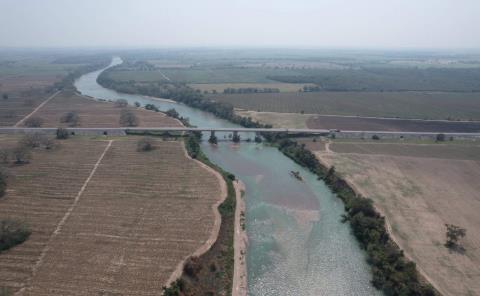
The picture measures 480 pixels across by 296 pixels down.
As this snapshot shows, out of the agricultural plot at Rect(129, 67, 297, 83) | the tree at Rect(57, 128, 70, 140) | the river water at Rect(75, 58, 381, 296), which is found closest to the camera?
the river water at Rect(75, 58, 381, 296)

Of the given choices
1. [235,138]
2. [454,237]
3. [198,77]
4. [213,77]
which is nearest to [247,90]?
[213,77]

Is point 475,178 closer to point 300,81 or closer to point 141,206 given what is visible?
point 141,206

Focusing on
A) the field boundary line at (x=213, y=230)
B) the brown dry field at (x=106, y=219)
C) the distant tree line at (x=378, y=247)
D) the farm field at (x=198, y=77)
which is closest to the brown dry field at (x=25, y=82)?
the farm field at (x=198, y=77)

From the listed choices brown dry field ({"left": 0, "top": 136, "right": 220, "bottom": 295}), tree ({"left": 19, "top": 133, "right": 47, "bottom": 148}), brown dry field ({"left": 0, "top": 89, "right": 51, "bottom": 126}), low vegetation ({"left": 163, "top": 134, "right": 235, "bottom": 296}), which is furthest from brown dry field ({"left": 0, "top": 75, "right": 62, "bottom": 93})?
low vegetation ({"left": 163, "top": 134, "right": 235, "bottom": 296})

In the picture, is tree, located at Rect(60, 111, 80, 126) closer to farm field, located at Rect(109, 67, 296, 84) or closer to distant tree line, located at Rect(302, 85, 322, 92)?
farm field, located at Rect(109, 67, 296, 84)

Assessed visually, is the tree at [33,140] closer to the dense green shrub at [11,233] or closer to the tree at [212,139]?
the dense green shrub at [11,233]
